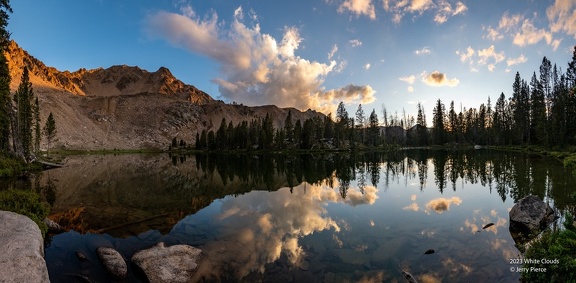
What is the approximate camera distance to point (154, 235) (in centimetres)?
1630

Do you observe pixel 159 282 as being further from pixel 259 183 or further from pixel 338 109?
pixel 338 109

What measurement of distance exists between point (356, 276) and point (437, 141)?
15904 centimetres

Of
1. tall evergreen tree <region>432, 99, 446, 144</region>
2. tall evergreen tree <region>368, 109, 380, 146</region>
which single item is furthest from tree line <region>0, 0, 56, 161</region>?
tall evergreen tree <region>432, 99, 446, 144</region>

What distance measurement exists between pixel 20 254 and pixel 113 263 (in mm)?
3594

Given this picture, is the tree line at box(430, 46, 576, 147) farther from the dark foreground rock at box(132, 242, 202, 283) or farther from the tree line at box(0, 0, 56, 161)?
the tree line at box(0, 0, 56, 161)

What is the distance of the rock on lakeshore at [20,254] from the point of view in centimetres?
774

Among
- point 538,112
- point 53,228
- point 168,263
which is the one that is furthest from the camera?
point 538,112

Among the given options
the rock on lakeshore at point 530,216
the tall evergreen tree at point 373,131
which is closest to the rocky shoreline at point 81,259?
the rock on lakeshore at point 530,216

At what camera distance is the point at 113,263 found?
456 inches

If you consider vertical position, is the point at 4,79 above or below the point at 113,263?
above

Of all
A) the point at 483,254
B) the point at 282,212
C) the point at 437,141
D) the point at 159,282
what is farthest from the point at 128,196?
the point at 437,141

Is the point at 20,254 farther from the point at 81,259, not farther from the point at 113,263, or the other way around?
the point at 81,259

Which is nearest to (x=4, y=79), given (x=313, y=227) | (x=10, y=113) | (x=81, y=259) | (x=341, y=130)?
(x=10, y=113)

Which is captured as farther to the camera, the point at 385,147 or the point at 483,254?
the point at 385,147
